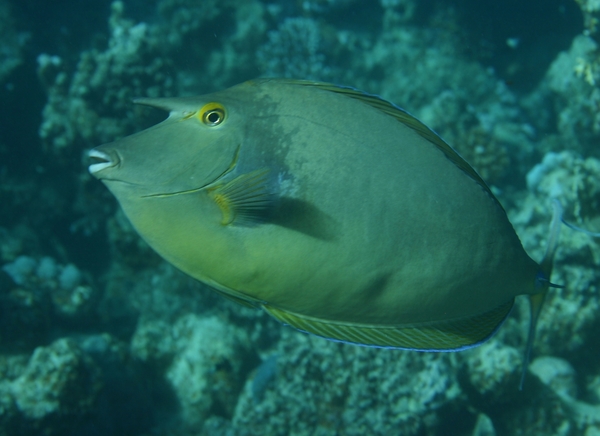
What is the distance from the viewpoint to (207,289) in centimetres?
512

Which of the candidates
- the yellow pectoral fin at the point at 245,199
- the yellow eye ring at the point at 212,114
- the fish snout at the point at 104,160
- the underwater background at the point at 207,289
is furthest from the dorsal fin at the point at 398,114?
the underwater background at the point at 207,289

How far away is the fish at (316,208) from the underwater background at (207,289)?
114 inches

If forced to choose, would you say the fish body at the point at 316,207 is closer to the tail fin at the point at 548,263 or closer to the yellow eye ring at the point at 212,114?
the yellow eye ring at the point at 212,114

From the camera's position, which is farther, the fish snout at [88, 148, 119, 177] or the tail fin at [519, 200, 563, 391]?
the tail fin at [519, 200, 563, 391]

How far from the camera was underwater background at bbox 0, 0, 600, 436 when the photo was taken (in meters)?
3.94

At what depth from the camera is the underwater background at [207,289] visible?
3.94 m

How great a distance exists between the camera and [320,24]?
34.2 feet

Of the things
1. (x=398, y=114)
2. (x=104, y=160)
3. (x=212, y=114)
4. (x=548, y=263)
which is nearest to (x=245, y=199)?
(x=212, y=114)

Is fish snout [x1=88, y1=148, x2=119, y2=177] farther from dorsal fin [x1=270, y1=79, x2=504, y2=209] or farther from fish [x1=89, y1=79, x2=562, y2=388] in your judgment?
dorsal fin [x1=270, y1=79, x2=504, y2=209]

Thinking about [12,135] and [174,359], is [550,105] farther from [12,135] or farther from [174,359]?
[12,135]

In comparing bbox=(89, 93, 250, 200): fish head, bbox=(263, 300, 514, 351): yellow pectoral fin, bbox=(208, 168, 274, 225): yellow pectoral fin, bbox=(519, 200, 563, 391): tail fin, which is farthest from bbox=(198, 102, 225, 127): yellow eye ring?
A: bbox=(519, 200, 563, 391): tail fin

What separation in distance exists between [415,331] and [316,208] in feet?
2.07

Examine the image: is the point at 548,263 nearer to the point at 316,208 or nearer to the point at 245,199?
the point at 316,208

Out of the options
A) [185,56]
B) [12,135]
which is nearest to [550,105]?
[185,56]
